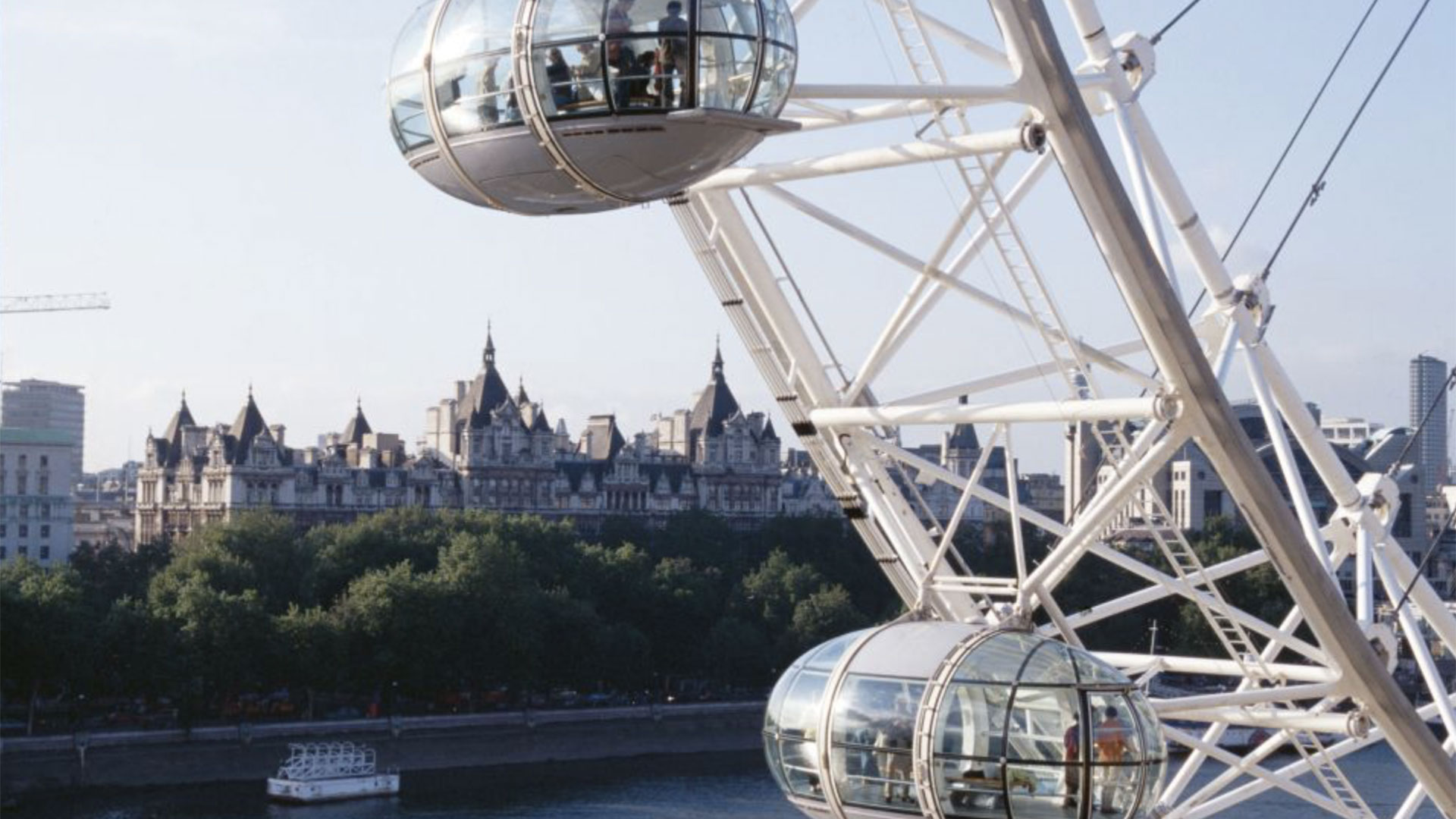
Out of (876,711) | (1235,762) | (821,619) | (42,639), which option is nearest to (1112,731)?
(876,711)

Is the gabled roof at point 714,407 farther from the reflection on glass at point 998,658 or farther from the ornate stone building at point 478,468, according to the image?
the reflection on glass at point 998,658

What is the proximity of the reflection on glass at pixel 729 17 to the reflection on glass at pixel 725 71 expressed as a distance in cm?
4

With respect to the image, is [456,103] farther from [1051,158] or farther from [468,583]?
[468,583]

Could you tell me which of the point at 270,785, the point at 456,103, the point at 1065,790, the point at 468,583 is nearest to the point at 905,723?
the point at 1065,790

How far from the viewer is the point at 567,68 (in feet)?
35.9

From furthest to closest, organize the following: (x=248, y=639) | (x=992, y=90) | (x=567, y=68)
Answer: (x=248, y=639)
(x=992, y=90)
(x=567, y=68)

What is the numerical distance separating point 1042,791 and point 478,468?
91590mm

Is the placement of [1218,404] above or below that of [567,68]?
below

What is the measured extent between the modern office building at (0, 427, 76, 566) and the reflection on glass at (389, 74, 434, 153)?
287 feet

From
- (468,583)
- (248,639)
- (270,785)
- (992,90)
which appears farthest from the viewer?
(468,583)

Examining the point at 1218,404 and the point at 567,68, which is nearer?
the point at 567,68

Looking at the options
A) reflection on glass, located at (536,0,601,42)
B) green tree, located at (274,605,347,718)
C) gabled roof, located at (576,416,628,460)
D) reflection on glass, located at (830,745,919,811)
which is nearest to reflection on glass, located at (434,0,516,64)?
reflection on glass, located at (536,0,601,42)

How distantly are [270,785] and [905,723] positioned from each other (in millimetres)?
40503

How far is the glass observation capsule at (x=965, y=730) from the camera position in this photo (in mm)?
13203
